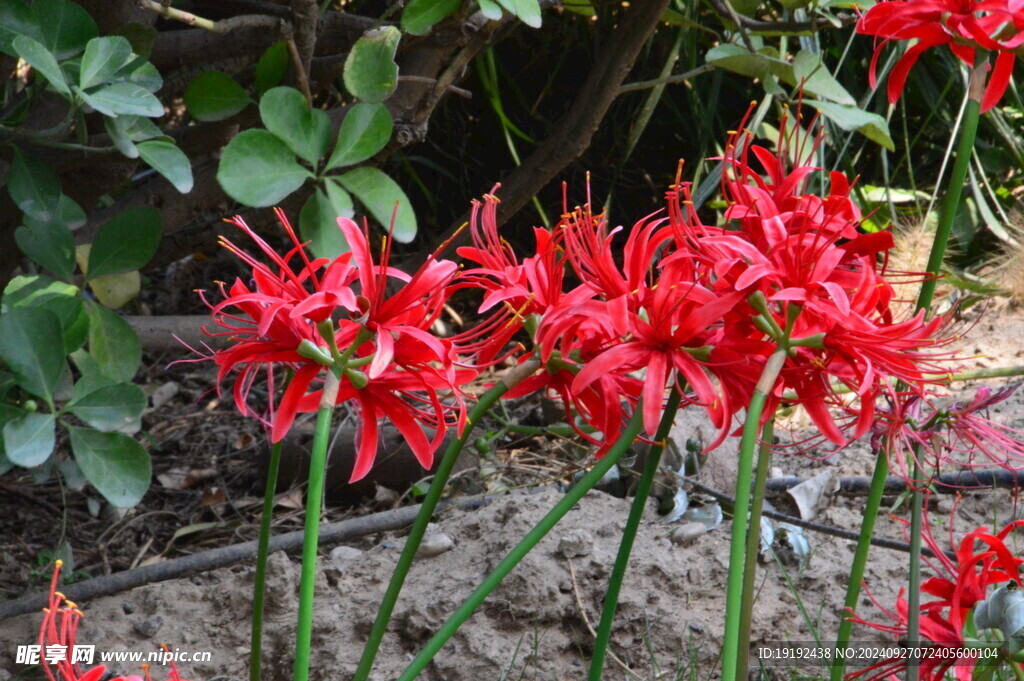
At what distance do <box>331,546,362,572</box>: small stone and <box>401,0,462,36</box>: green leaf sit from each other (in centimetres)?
87

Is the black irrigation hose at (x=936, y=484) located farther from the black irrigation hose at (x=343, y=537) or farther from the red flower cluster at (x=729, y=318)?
the red flower cluster at (x=729, y=318)

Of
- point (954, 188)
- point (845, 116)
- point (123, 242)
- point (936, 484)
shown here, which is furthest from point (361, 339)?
point (936, 484)

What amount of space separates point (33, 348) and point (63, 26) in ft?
1.21

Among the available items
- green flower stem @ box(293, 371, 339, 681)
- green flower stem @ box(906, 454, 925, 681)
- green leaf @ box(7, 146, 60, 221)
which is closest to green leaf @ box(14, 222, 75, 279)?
green leaf @ box(7, 146, 60, 221)

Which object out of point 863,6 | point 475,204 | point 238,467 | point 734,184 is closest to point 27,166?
point 475,204

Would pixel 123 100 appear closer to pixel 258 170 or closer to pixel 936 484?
pixel 258 170

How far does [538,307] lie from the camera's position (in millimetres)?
801

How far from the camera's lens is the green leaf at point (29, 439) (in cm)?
105

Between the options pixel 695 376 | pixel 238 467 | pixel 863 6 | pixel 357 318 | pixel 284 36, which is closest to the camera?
pixel 695 376

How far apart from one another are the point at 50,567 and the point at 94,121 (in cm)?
75

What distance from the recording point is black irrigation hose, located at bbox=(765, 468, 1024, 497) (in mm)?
1611

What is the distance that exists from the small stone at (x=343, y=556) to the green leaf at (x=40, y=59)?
877mm

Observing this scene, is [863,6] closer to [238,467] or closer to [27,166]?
[27,166]

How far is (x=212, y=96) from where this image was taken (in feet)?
4.04
